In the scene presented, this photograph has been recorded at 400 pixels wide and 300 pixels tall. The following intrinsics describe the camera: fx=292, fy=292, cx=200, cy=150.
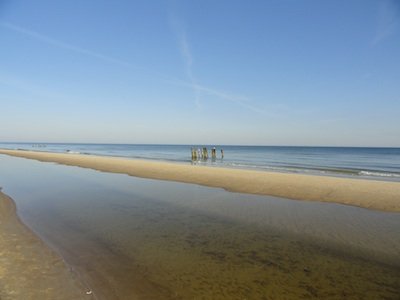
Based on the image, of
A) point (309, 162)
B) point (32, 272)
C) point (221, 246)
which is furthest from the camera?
point (309, 162)

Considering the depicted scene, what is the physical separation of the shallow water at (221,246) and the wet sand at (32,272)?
0.98 ft

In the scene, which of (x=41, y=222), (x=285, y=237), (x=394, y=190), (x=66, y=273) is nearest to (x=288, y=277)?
(x=285, y=237)

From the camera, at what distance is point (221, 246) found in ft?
24.3

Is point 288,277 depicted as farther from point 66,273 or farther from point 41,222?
point 41,222

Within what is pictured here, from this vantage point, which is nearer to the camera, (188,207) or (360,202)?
(188,207)

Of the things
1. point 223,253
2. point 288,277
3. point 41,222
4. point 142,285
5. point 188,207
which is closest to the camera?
point 142,285

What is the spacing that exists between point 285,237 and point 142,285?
178 inches

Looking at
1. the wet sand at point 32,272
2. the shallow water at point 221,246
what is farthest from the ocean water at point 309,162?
the wet sand at point 32,272

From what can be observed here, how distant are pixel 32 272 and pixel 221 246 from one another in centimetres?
416

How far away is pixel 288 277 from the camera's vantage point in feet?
18.8

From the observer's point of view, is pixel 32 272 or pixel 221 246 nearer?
pixel 32 272

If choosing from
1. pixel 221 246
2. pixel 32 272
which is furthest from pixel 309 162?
pixel 32 272

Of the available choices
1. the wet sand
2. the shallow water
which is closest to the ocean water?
the shallow water

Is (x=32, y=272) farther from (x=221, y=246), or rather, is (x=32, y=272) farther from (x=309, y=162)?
(x=309, y=162)
